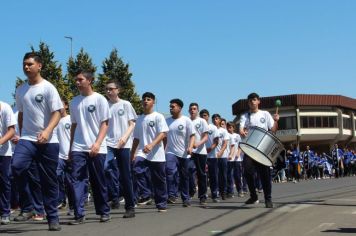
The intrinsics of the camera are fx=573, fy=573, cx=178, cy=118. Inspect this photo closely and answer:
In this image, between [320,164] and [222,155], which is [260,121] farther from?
[320,164]

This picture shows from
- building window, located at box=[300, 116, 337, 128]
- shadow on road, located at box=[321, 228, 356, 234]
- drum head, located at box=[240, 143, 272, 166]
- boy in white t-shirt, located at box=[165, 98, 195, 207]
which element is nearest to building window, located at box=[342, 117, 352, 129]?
building window, located at box=[300, 116, 337, 128]

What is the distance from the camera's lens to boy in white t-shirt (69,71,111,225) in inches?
311

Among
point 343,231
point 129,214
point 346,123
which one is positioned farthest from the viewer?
point 346,123

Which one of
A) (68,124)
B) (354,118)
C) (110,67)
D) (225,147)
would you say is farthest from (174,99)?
(354,118)

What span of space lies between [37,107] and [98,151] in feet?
3.50

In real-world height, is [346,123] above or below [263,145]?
above

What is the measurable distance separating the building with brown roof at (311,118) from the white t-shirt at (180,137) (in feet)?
189

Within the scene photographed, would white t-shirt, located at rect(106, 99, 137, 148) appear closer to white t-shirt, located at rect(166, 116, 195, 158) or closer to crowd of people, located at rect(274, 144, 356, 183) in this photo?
white t-shirt, located at rect(166, 116, 195, 158)

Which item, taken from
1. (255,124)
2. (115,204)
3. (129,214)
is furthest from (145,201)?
(129,214)

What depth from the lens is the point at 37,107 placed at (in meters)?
7.38

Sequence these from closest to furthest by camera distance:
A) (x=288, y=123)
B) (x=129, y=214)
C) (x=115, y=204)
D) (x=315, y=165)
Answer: (x=129, y=214) → (x=115, y=204) → (x=315, y=165) → (x=288, y=123)

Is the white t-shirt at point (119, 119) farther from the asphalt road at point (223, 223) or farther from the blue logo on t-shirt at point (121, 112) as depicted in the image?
the asphalt road at point (223, 223)

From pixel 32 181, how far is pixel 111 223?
4.16ft

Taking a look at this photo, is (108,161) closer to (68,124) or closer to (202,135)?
(68,124)
